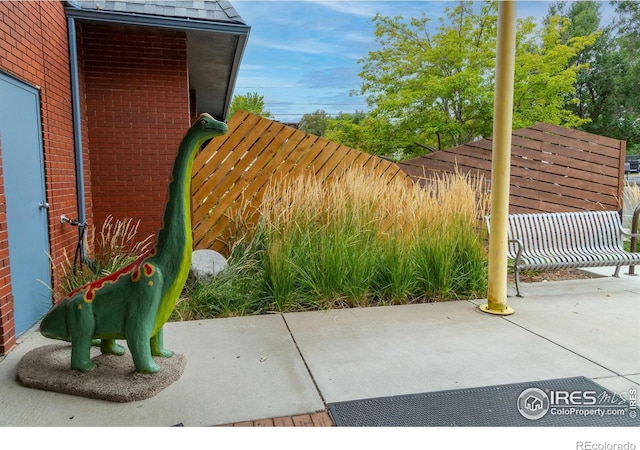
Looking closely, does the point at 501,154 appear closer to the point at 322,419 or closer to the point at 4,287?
the point at 322,419

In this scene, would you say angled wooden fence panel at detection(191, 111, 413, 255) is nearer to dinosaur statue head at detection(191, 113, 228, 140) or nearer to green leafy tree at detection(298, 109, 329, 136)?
dinosaur statue head at detection(191, 113, 228, 140)

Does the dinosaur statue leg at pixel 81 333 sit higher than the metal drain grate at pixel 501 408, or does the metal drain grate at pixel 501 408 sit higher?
the dinosaur statue leg at pixel 81 333

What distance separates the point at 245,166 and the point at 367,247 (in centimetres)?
237

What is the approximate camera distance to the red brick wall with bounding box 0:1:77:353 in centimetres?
373

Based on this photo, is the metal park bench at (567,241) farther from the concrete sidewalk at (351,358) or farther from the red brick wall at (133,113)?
the red brick wall at (133,113)

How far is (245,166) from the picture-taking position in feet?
21.2

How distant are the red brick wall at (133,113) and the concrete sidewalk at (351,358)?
260 centimetres

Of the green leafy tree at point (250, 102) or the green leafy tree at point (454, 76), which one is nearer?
the green leafy tree at point (454, 76)

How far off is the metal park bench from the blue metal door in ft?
16.0

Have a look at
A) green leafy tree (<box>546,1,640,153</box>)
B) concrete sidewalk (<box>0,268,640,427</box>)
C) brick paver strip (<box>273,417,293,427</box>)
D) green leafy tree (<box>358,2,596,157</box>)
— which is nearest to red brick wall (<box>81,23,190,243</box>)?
concrete sidewalk (<box>0,268,640,427</box>)

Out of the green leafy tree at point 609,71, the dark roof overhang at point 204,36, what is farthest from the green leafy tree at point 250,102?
the dark roof overhang at point 204,36

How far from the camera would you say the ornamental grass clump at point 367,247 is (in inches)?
190

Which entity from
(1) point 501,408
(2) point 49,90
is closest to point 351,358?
(1) point 501,408
